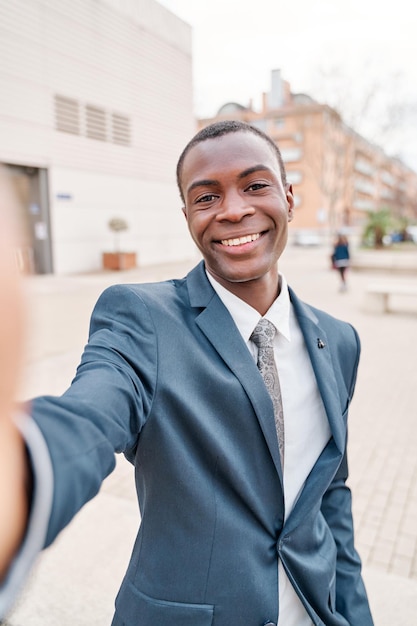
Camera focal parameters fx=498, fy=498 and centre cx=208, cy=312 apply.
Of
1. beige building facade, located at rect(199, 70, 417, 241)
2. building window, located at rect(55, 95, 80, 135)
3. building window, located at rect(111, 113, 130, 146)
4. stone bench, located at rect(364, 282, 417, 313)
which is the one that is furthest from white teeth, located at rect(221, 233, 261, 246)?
beige building facade, located at rect(199, 70, 417, 241)

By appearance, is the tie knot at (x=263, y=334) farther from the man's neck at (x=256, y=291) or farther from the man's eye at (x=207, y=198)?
the man's eye at (x=207, y=198)

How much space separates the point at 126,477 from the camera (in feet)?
12.2

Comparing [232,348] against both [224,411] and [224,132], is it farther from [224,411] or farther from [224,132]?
[224,132]

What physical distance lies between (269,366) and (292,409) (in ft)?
0.41

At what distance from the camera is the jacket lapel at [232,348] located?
3.61 ft

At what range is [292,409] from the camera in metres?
1.23

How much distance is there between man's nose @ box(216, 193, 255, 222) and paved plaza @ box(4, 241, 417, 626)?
56 centimetres

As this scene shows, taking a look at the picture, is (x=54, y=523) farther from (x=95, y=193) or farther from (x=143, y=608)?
(x=95, y=193)

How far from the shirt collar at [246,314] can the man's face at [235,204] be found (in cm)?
3

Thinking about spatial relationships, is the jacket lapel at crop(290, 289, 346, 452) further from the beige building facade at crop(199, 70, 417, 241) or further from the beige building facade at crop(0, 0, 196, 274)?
the beige building facade at crop(199, 70, 417, 241)

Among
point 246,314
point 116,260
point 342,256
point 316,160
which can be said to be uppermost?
point 316,160

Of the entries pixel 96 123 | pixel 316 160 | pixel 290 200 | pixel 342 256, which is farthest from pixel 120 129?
pixel 316 160

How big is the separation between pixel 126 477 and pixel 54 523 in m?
3.30

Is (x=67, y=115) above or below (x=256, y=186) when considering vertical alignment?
above
